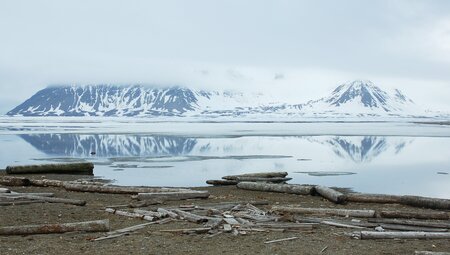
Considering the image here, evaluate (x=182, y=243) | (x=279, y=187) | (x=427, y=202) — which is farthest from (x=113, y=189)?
(x=427, y=202)

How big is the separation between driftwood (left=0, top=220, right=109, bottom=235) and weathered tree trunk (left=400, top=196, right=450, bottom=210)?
1211cm

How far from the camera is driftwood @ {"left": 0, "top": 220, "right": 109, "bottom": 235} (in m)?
13.5

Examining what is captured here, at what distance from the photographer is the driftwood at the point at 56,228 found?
44.2ft

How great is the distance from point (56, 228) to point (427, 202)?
1357cm

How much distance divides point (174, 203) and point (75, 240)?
697cm

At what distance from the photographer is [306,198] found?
887 inches

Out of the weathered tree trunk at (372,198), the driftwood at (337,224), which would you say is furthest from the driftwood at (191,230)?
the weathered tree trunk at (372,198)

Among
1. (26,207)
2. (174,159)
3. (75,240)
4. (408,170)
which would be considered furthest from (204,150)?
(75,240)

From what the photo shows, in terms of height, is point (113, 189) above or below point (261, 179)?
above

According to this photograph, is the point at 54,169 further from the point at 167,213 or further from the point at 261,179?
the point at 167,213

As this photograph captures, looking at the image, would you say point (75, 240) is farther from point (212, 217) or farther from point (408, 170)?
point (408, 170)

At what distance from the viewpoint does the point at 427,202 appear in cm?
1967

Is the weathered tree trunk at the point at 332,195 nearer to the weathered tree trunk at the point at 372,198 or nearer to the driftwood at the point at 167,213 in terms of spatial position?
the weathered tree trunk at the point at 372,198

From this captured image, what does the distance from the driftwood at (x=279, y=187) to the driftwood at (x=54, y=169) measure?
1094 centimetres
